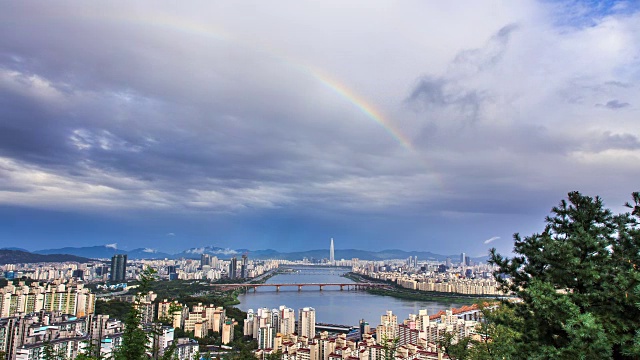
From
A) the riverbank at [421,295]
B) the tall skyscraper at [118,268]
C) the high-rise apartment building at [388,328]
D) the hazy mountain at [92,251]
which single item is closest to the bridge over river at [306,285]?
the riverbank at [421,295]

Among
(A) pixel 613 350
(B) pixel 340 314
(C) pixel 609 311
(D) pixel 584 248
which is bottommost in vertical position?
(B) pixel 340 314

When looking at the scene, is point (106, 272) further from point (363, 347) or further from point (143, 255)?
point (143, 255)

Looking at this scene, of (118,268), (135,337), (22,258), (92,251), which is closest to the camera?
(135,337)

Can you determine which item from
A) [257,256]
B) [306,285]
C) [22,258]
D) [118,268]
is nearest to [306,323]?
[306,285]

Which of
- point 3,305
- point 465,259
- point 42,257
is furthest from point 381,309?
point 465,259

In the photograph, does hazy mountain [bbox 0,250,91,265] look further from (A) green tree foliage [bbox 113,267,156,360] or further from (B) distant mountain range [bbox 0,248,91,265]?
(A) green tree foliage [bbox 113,267,156,360]

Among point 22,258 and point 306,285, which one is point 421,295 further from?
point 22,258

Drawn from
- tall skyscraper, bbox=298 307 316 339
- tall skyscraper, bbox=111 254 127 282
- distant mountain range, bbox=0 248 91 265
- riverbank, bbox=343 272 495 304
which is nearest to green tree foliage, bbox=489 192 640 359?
tall skyscraper, bbox=298 307 316 339

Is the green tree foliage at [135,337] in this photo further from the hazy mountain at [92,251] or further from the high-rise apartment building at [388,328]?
the hazy mountain at [92,251]
